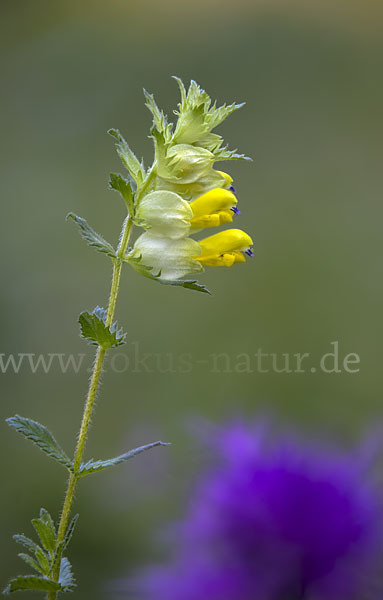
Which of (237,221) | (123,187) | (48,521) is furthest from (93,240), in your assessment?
(237,221)

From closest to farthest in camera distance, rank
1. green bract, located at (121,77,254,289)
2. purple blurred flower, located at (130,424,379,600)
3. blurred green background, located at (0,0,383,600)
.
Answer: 1. purple blurred flower, located at (130,424,379,600)
2. green bract, located at (121,77,254,289)
3. blurred green background, located at (0,0,383,600)

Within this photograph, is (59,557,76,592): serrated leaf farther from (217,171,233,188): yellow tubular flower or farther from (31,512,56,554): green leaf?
(217,171,233,188): yellow tubular flower

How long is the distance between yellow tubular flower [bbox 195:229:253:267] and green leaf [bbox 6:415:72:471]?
131 millimetres

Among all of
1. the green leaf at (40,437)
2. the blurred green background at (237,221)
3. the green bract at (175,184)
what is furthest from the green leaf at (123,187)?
the blurred green background at (237,221)

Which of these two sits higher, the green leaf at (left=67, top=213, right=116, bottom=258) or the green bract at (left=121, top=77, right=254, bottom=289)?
the green bract at (left=121, top=77, right=254, bottom=289)

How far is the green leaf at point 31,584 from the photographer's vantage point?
0.96 feet

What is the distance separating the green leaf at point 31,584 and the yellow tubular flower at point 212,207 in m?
0.20

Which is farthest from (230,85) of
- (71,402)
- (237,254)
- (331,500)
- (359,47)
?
(331,500)

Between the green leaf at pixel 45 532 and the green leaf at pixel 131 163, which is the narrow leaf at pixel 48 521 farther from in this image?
the green leaf at pixel 131 163

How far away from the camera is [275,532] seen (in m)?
0.27

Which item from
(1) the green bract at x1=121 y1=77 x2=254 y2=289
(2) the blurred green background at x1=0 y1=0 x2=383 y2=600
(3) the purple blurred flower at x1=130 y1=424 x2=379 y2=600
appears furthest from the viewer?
(2) the blurred green background at x1=0 y1=0 x2=383 y2=600

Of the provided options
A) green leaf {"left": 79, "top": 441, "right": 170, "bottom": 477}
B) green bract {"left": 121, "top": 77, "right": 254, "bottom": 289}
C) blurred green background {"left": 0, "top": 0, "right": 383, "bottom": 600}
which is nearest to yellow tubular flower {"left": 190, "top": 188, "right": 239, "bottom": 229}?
green bract {"left": 121, "top": 77, "right": 254, "bottom": 289}

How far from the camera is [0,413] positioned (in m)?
1.03

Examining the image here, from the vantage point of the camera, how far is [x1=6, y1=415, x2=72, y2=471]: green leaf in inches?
12.7
